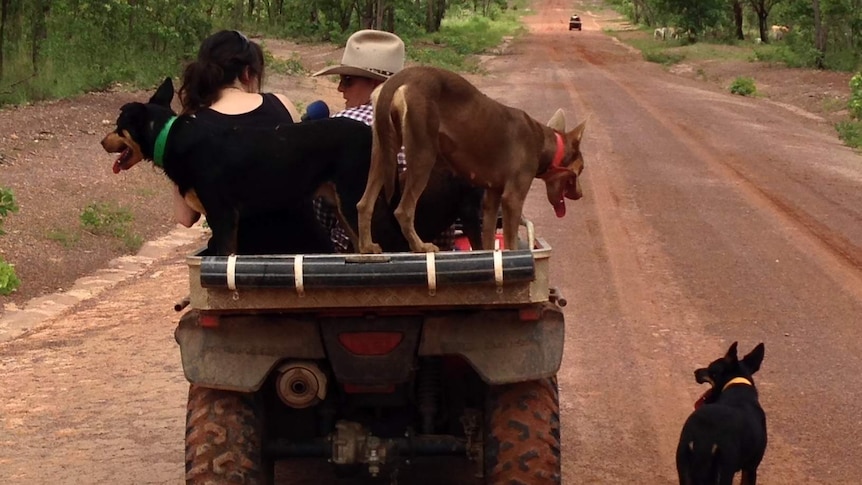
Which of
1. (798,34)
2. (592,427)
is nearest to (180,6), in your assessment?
(592,427)

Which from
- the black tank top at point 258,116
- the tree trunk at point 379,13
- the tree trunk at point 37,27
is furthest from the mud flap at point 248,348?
the tree trunk at point 379,13

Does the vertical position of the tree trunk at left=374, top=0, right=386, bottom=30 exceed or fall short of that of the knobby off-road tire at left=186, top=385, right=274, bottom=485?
it exceeds it

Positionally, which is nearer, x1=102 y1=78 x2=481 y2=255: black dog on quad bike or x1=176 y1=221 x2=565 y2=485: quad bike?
x1=176 y1=221 x2=565 y2=485: quad bike

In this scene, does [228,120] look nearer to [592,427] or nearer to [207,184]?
[207,184]

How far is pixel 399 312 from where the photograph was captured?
4141 mm

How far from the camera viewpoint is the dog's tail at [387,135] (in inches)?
177

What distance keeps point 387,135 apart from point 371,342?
0.84 meters

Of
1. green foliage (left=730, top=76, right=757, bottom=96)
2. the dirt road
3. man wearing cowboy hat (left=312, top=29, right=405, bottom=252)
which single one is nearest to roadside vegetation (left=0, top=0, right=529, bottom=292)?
the dirt road

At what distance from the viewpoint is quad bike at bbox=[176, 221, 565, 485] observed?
3.94m

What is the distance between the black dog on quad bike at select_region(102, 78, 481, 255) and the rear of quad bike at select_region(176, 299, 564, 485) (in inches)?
18.2

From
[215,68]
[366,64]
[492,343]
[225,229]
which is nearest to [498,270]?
[492,343]

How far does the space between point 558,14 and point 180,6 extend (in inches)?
2528

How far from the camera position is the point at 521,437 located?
4.30 meters

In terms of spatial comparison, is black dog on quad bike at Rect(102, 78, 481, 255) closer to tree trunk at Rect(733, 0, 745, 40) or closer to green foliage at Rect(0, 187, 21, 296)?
green foliage at Rect(0, 187, 21, 296)
